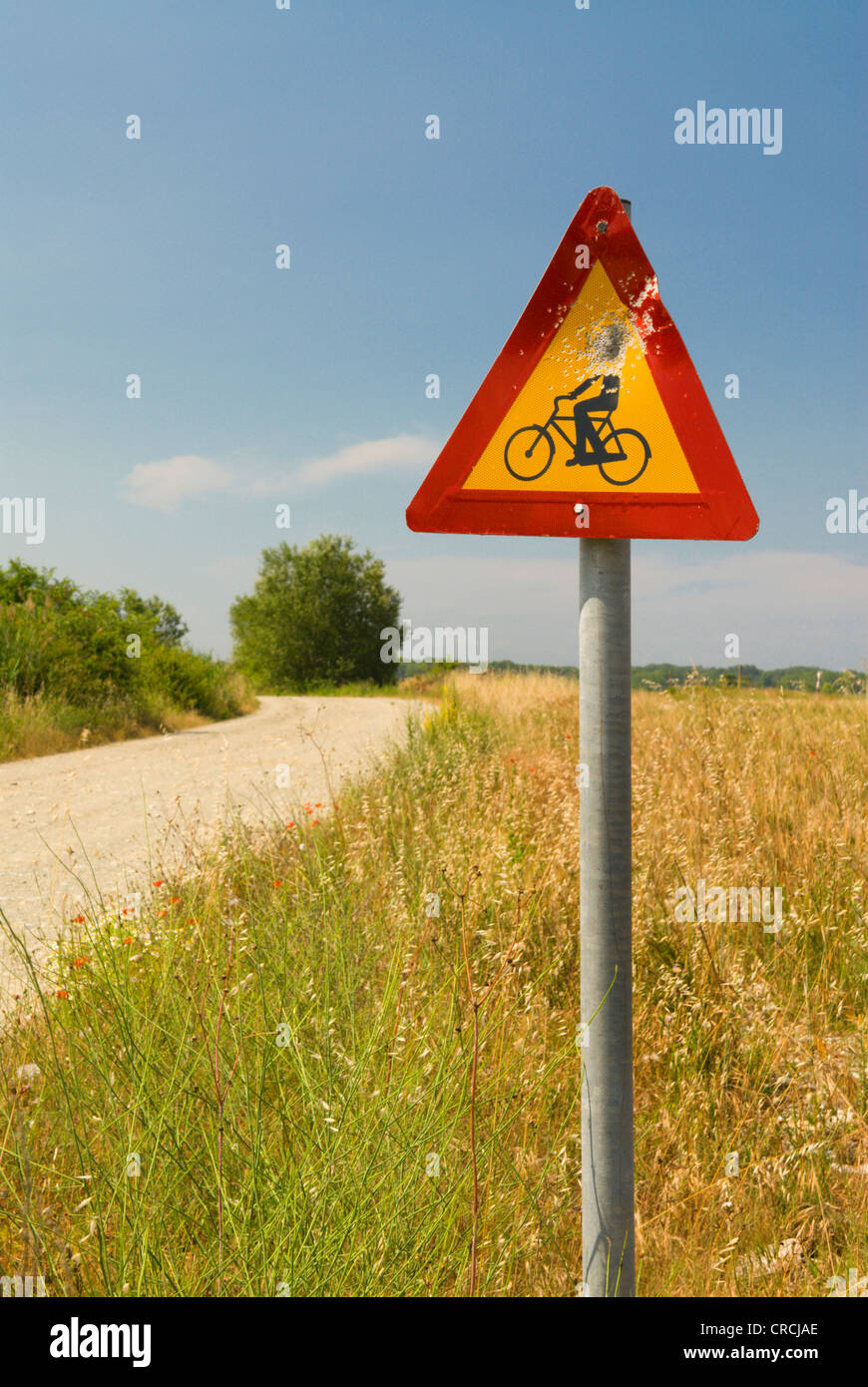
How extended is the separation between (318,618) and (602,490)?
52.9 metres

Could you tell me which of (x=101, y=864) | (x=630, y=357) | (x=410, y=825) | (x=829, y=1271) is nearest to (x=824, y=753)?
(x=410, y=825)

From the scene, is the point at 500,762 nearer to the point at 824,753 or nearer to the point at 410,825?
the point at 410,825

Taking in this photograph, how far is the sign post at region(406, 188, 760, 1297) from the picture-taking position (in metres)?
1.42

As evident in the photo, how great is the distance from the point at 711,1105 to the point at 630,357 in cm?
206

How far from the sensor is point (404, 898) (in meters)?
3.31

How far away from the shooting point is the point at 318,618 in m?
53.6

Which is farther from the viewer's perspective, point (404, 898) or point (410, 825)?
point (410, 825)

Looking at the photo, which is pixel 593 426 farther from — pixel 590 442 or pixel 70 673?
pixel 70 673

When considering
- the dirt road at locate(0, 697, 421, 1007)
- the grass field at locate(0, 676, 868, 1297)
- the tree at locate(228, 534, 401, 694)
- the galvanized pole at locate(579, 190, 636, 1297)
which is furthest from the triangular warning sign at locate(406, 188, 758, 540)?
the tree at locate(228, 534, 401, 694)

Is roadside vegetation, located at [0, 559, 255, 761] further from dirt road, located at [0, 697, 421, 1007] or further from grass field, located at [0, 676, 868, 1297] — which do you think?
grass field, located at [0, 676, 868, 1297]

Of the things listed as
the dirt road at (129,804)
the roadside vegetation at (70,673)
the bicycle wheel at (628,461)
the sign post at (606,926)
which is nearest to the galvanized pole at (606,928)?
the sign post at (606,926)

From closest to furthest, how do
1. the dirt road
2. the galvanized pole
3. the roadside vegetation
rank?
the galvanized pole < the dirt road < the roadside vegetation

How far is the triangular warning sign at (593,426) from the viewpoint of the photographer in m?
1.53
